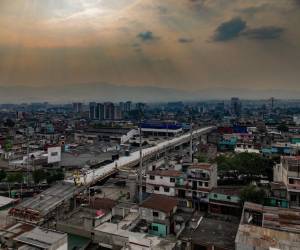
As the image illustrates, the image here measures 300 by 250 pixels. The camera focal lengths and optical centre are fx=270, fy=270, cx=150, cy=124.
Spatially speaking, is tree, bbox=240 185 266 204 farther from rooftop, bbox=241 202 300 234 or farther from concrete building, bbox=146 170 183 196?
concrete building, bbox=146 170 183 196

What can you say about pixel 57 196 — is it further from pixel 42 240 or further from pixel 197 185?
pixel 197 185

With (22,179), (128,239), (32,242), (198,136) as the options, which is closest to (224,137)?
(198,136)

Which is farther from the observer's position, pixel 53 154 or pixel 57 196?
pixel 53 154

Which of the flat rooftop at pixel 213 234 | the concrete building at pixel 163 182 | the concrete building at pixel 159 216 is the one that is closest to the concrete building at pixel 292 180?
the flat rooftop at pixel 213 234

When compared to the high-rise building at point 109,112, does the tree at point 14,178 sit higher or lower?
lower

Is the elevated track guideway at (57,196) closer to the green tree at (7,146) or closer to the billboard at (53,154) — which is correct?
the billboard at (53,154)

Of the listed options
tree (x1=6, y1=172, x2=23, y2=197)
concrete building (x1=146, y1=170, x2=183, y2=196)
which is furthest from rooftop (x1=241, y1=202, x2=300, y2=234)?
tree (x1=6, y1=172, x2=23, y2=197)

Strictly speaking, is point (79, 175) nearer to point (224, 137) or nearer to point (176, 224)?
point (176, 224)

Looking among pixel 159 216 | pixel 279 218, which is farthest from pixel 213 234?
pixel 279 218

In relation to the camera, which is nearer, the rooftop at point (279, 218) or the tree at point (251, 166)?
the rooftop at point (279, 218)
